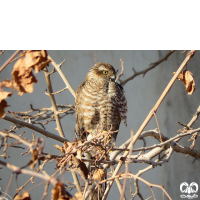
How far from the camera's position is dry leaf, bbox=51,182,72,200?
792mm

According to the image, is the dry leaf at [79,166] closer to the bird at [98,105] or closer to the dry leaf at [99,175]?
the dry leaf at [99,175]

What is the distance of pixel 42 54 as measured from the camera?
3.38ft

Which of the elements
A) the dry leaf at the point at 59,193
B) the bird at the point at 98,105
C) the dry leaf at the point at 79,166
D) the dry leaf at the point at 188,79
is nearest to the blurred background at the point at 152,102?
the bird at the point at 98,105

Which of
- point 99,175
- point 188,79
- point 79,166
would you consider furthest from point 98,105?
point 79,166

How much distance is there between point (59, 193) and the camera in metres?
0.81

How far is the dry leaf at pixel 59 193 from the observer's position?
0.79 metres

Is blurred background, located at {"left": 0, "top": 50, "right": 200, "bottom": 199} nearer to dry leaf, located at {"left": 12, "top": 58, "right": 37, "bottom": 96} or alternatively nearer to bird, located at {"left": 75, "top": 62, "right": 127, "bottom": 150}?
bird, located at {"left": 75, "top": 62, "right": 127, "bottom": 150}

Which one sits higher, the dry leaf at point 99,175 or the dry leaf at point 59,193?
the dry leaf at point 99,175

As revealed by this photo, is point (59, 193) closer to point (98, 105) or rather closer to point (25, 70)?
point (25, 70)

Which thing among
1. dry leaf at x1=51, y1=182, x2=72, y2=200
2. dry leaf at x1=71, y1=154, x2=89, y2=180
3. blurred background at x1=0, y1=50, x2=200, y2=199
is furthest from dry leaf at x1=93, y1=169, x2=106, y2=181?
blurred background at x1=0, y1=50, x2=200, y2=199
